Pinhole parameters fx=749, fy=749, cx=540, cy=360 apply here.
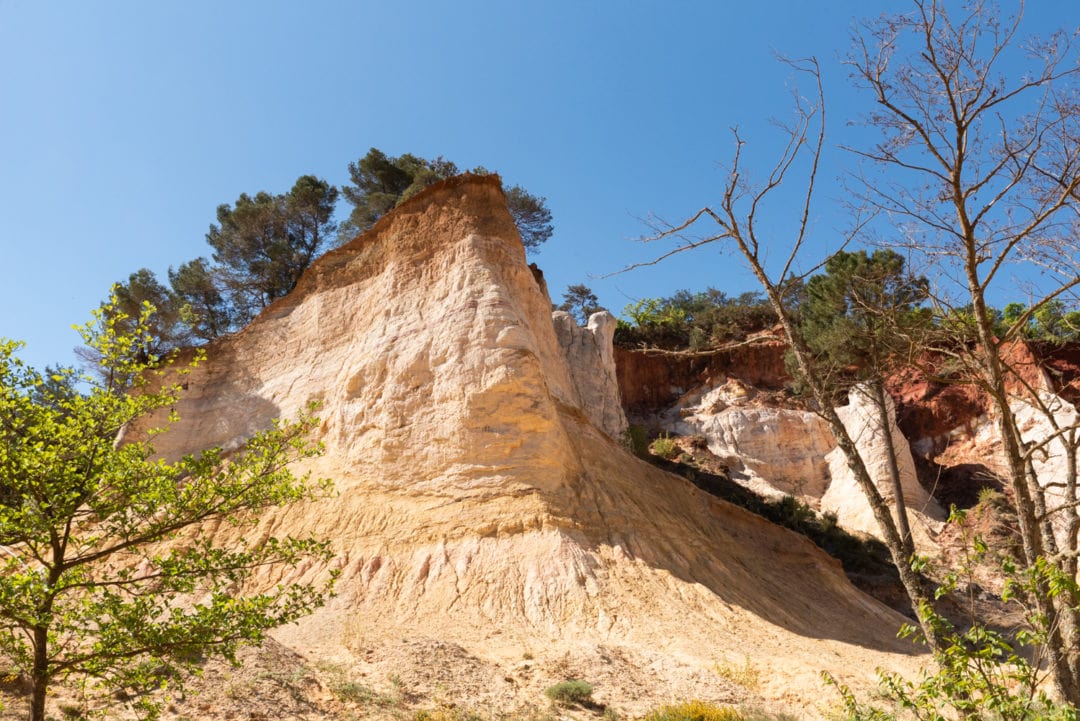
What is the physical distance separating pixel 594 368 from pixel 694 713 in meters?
20.1

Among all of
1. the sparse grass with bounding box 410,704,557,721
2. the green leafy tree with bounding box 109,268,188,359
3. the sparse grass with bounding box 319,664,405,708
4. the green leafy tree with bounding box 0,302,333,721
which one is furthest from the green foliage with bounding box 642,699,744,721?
the green leafy tree with bounding box 109,268,188,359

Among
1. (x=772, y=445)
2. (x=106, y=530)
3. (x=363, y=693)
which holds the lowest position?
(x=363, y=693)

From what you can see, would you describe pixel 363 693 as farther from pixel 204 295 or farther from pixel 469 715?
pixel 204 295

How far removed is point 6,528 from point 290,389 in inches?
549

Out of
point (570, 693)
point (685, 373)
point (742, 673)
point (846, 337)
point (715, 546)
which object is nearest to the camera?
point (570, 693)

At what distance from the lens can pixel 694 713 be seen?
951 cm

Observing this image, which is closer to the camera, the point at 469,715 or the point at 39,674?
the point at 39,674

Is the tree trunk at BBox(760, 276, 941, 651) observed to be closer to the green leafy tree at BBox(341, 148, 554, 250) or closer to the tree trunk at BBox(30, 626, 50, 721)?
the tree trunk at BBox(30, 626, 50, 721)

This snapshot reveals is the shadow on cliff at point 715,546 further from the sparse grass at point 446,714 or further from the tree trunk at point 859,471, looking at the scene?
the tree trunk at point 859,471

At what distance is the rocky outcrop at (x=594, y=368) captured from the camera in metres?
28.1

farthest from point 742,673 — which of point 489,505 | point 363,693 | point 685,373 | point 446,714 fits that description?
point 685,373

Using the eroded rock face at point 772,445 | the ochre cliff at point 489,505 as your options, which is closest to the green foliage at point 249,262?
the ochre cliff at point 489,505

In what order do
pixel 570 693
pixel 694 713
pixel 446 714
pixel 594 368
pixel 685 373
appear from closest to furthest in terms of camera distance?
1. pixel 694 713
2. pixel 446 714
3. pixel 570 693
4. pixel 594 368
5. pixel 685 373

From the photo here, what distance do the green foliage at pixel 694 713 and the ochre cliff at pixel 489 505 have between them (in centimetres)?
85
